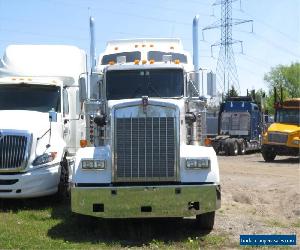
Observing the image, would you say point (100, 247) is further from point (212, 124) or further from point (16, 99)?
point (212, 124)

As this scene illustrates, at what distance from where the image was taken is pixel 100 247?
25.9 ft

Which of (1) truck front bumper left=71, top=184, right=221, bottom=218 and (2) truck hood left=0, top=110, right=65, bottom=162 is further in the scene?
(2) truck hood left=0, top=110, right=65, bottom=162

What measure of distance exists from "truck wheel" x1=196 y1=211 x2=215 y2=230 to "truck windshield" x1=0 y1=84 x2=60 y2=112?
15.6ft

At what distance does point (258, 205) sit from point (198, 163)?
388cm

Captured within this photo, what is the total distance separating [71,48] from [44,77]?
4.46ft

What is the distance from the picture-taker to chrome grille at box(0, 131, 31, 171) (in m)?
10.7

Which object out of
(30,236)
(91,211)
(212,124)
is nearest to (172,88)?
(91,211)

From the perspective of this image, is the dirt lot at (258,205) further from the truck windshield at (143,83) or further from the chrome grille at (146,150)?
the truck windshield at (143,83)

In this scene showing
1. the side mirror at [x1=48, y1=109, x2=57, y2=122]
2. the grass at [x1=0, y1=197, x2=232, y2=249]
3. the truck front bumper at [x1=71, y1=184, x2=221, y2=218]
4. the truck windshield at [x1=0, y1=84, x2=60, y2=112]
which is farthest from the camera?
the truck windshield at [x1=0, y1=84, x2=60, y2=112]

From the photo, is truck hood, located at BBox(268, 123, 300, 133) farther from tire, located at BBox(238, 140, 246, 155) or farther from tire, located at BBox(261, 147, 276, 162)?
tire, located at BBox(238, 140, 246, 155)

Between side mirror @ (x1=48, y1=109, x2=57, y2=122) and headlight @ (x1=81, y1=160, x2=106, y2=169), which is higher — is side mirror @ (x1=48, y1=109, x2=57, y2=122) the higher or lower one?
the higher one

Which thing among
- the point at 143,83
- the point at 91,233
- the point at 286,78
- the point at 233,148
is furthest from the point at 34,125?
the point at 286,78

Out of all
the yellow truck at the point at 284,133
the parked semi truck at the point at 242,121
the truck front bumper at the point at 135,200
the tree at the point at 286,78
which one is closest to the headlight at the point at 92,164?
the truck front bumper at the point at 135,200

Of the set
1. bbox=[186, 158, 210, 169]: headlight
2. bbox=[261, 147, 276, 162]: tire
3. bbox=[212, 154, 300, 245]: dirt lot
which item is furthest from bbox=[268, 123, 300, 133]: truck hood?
bbox=[186, 158, 210, 169]: headlight
